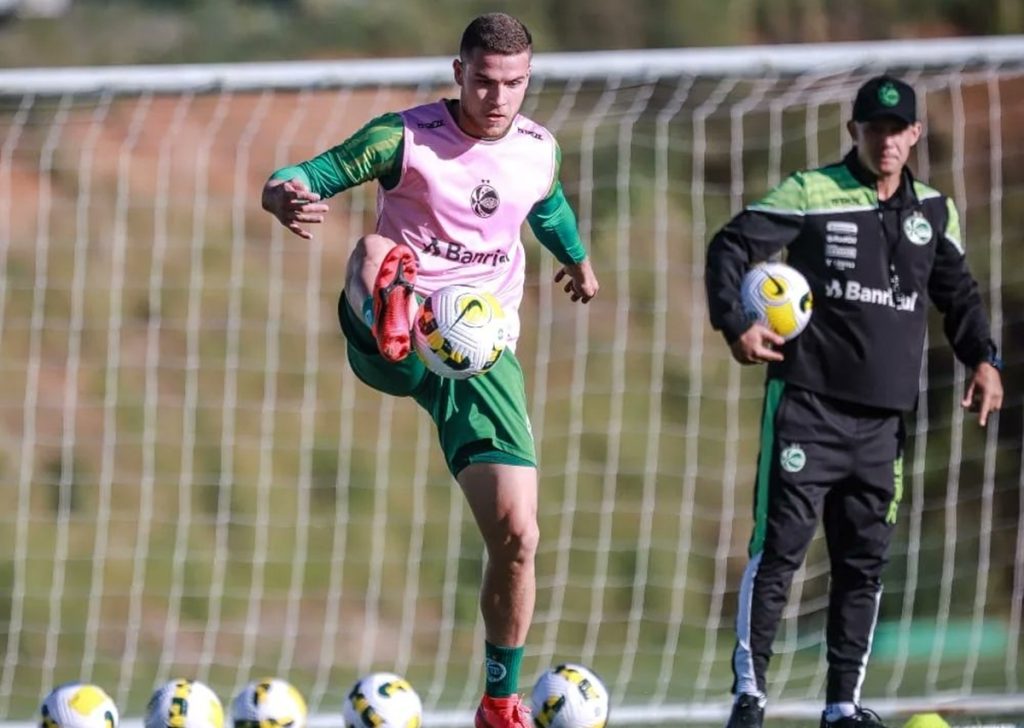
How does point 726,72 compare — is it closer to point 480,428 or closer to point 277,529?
point 480,428

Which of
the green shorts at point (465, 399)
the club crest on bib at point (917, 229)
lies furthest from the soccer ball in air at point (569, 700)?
the club crest on bib at point (917, 229)

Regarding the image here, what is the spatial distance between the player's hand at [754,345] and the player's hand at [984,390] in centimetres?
85

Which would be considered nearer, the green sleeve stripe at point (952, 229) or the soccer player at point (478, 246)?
the soccer player at point (478, 246)

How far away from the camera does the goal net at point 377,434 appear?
9.91 m

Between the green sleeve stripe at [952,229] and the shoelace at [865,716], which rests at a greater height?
the green sleeve stripe at [952,229]

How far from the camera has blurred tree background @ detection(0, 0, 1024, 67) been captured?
13539mm

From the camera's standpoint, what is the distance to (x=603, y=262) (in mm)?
11195

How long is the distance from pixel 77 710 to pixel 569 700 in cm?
145

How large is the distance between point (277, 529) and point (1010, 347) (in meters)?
4.37

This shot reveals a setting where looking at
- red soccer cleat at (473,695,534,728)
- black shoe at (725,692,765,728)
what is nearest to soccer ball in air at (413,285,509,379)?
red soccer cleat at (473,695,534,728)

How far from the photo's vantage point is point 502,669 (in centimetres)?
580

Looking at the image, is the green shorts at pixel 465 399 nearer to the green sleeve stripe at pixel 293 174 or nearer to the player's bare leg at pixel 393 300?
the player's bare leg at pixel 393 300

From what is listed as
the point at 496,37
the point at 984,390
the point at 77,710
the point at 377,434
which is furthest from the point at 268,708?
the point at 377,434

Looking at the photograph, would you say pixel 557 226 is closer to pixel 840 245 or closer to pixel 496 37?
pixel 496 37
